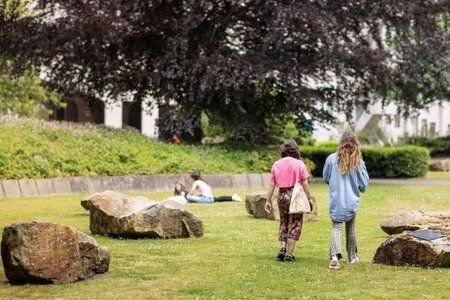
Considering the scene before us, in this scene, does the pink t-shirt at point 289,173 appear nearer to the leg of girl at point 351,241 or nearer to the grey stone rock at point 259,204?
the leg of girl at point 351,241

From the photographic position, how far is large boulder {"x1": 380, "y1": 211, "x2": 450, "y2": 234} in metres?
13.7

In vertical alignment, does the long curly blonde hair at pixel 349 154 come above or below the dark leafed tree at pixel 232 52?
below

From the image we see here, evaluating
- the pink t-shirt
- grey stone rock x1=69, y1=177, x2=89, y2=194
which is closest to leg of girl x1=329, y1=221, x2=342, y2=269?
the pink t-shirt

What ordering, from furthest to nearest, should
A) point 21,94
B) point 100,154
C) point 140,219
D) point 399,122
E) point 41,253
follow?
1. point 399,122
2. point 21,94
3. point 100,154
4. point 140,219
5. point 41,253

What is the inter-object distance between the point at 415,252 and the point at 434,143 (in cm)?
3950

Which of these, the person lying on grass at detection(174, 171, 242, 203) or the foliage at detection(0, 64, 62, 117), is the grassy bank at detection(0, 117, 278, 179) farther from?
the foliage at detection(0, 64, 62, 117)

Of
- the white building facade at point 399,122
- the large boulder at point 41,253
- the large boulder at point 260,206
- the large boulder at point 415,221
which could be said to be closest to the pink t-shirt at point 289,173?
the large boulder at point 415,221

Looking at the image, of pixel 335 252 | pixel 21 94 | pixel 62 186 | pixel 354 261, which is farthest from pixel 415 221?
pixel 21 94

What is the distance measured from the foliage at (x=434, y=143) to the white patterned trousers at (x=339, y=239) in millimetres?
36873

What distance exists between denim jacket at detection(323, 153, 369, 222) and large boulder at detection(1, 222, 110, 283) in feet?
10.3

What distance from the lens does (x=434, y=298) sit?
922 cm

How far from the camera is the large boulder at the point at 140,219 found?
14.1 meters

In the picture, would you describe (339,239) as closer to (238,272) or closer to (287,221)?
(287,221)

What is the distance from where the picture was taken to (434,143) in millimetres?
50031
